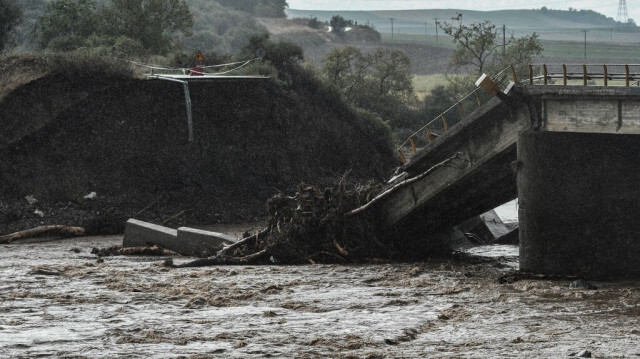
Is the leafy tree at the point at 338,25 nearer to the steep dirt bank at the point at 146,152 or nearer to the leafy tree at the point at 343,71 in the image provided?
the leafy tree at the point at 343,71

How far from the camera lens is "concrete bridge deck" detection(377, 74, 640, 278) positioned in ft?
95.5

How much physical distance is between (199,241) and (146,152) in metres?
16.4

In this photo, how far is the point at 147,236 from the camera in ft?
122

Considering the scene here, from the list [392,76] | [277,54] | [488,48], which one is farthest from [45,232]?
Answer: [488,48]

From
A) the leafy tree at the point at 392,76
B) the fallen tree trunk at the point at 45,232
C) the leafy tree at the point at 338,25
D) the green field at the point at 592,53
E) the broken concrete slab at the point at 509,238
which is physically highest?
the leafy tree at the point at 338,25

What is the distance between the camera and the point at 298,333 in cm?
2308

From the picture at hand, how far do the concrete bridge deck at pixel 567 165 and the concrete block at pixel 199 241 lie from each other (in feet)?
26.1

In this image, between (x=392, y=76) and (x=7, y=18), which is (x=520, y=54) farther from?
(x=7, y=18)

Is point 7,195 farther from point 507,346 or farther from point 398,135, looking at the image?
point 398,135

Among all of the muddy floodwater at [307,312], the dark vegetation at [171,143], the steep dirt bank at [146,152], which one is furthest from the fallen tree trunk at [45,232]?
the muddy floodwater at [307,312]

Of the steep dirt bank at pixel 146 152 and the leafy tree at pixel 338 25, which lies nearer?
the steep dirt bank at pixel 146 152

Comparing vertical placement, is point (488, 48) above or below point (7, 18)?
below

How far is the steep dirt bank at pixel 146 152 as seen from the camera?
47.8m

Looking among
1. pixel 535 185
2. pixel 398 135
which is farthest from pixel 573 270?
pixel 398 135
